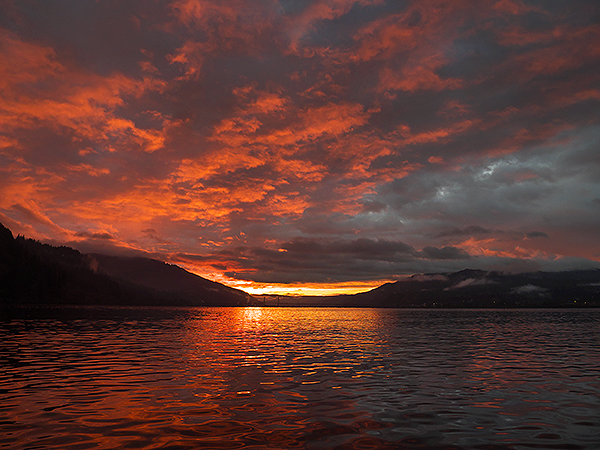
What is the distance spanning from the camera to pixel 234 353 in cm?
4281

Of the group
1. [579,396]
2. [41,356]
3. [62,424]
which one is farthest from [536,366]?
[41,356]

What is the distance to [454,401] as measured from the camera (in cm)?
2086

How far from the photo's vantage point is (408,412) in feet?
60.8

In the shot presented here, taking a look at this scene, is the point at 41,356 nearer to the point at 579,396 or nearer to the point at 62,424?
the point at 62,424

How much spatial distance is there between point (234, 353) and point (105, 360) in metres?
13.1

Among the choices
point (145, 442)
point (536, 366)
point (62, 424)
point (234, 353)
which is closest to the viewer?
point (145, 442)

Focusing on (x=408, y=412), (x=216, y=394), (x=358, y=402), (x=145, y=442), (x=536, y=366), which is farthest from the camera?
(x=536, y=366)

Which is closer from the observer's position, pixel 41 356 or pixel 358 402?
pixel 358 402

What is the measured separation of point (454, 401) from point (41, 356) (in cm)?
3612

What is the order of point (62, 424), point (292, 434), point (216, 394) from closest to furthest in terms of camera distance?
point (292, 434) → point (62, 424) → point (216, 394)

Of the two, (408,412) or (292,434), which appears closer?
(292,434)

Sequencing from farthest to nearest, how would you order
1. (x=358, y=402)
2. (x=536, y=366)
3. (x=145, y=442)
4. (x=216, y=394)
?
(x=536, y=366) → (x=216, y=394) → (x=358, y=402) → (x=145, y=442)

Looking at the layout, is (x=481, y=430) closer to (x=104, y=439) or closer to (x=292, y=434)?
(x=292, y=434)

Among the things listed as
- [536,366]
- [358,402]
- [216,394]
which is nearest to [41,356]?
[216,394]
